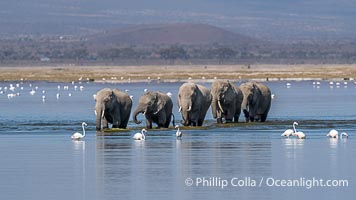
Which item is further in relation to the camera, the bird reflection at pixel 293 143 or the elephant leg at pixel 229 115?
the elephant leg at pixel 229 115

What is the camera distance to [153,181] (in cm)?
2025

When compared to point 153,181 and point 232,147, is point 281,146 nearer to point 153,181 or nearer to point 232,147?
point 232,147

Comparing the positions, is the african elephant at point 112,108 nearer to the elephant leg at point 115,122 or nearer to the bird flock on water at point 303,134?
the elephant leg at point 115,122

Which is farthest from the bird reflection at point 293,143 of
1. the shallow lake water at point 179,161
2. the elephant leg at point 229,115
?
the elephant leg at point 229,115

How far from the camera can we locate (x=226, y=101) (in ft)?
112

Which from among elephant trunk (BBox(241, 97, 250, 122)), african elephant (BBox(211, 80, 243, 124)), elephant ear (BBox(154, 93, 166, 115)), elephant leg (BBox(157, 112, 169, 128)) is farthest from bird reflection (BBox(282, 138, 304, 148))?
elephant trunk (BBox(241, 97, 250, 122))

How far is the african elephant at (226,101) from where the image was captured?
34188 mm

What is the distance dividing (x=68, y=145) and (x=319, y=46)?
173 m

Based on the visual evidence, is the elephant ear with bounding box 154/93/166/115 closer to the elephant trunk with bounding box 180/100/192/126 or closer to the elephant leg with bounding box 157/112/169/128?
the elephant leg with bounding box 157/112/169/128

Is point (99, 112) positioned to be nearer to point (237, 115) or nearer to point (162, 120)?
point (162, 120)

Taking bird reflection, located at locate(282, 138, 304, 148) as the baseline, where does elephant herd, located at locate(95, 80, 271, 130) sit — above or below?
above

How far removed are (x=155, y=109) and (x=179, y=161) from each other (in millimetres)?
8679

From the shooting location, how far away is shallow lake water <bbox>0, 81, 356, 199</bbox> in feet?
62.8

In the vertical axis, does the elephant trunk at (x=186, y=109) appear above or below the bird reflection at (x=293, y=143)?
above
